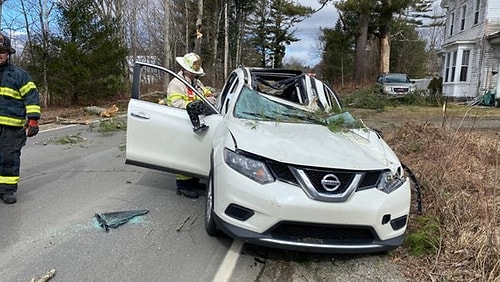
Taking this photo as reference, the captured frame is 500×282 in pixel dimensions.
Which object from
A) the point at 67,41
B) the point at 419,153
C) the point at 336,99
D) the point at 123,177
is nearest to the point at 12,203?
the point at 123,177

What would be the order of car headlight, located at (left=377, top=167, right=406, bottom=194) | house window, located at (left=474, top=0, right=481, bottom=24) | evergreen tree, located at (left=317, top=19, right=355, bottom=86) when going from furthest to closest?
evergreen tree, located at (left=317, top=19, right=355, bottom=86)
house window, located at (left=474, top=0, right=481, bottom=24)
car headlight, located at (left=377, top=167, right=406, bottom=194)

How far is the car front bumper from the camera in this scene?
3107 mm

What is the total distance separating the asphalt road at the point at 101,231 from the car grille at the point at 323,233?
0.64m

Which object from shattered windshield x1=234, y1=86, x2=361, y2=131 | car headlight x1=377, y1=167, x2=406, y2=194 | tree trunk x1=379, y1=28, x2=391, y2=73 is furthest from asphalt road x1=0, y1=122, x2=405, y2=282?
tree trunk x1=379, y1=28, x2=391, y2=73

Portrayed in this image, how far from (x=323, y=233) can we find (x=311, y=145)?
0.73 metres

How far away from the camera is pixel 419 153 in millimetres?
7023

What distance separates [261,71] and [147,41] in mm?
38712

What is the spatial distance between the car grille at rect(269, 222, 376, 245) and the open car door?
1647 millimetres

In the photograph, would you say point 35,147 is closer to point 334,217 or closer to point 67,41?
point 334,217

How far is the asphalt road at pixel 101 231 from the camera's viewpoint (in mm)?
3312

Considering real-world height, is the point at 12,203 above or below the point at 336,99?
below

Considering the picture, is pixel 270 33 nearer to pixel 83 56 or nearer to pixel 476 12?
pixel 476 12

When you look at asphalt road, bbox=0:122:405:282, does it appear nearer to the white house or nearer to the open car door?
the open car door

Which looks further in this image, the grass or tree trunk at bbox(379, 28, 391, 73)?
tree trunk at bbox(379, 28, 391, 73)
